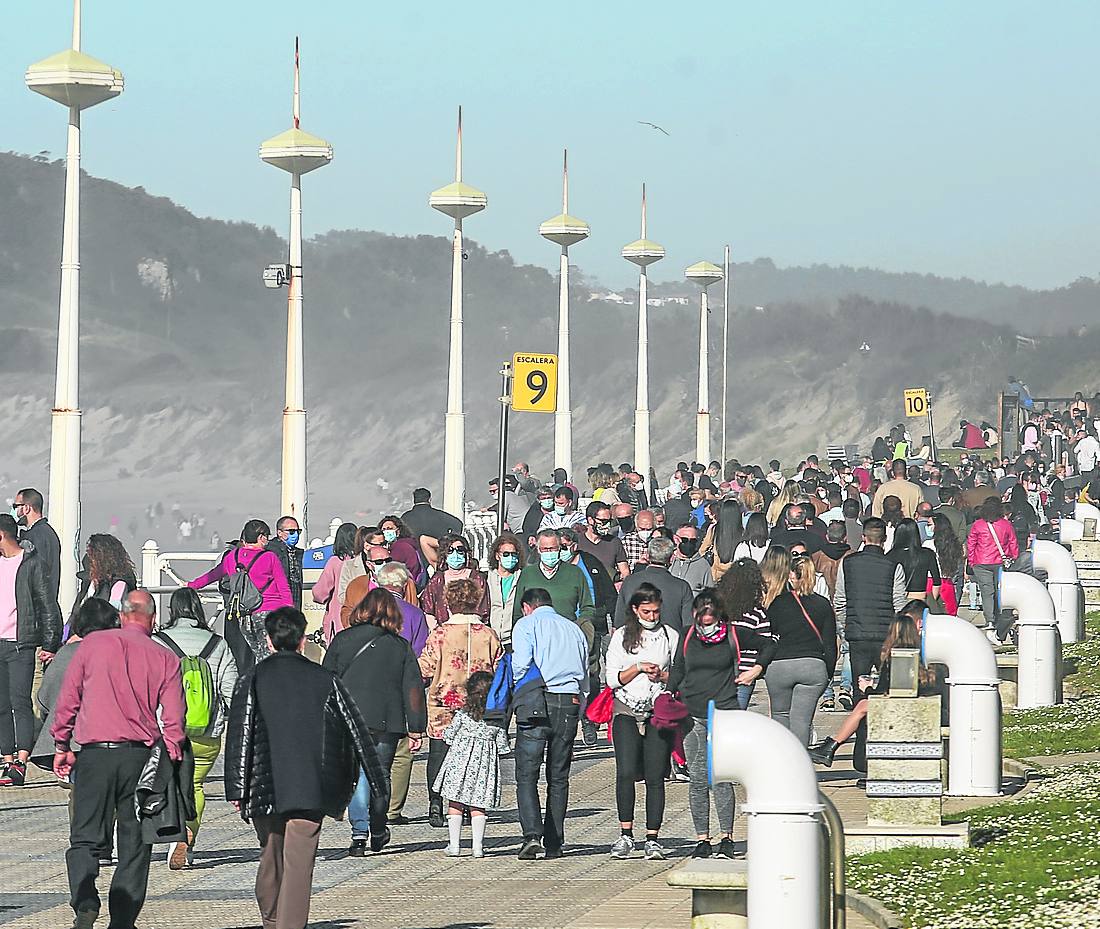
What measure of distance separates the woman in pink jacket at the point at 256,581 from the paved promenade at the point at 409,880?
261cm

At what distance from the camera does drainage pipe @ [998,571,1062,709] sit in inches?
728

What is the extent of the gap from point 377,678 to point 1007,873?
157 inches

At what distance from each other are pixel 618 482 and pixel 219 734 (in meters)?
15.4

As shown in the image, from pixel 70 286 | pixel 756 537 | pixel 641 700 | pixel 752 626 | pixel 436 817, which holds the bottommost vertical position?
pixel 436 817

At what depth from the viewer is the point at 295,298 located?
99.7 ft

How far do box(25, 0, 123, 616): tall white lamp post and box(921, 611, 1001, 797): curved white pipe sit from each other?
43.9ft

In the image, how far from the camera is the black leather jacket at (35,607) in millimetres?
14969

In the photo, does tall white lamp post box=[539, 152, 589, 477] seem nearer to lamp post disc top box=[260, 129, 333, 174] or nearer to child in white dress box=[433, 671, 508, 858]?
lamp post disc top box=[260, 129, 333, 174]

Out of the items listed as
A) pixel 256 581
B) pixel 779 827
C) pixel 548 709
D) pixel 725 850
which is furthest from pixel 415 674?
pixel 779 827

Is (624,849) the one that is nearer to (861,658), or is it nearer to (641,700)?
(641,700)

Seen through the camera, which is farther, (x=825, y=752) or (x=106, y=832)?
(x=825, y=752)

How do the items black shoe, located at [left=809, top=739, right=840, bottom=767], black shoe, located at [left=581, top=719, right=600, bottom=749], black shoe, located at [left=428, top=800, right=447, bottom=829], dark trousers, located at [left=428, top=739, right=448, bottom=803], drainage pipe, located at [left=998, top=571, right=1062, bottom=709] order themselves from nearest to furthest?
black shoe, located at [left=428, top=800, right=447, bottom=829], dark trousers, located at [left=428, top=739, right=448, bottom=803], black shoe, located at [left=809, top=739, right=840, bottom=767], drainage pipe, located at [left=998, top=571, right=1062, bottom=709], black shoe, located at [left=581, top=719, right=600, bottom=749]

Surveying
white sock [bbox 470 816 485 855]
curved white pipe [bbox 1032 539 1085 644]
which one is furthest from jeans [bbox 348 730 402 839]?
curved white pipe [bbox 1032 539 1085 644]

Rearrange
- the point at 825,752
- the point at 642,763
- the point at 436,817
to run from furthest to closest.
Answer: the point at 825,752
the point at 436,817
the point at 642,763
